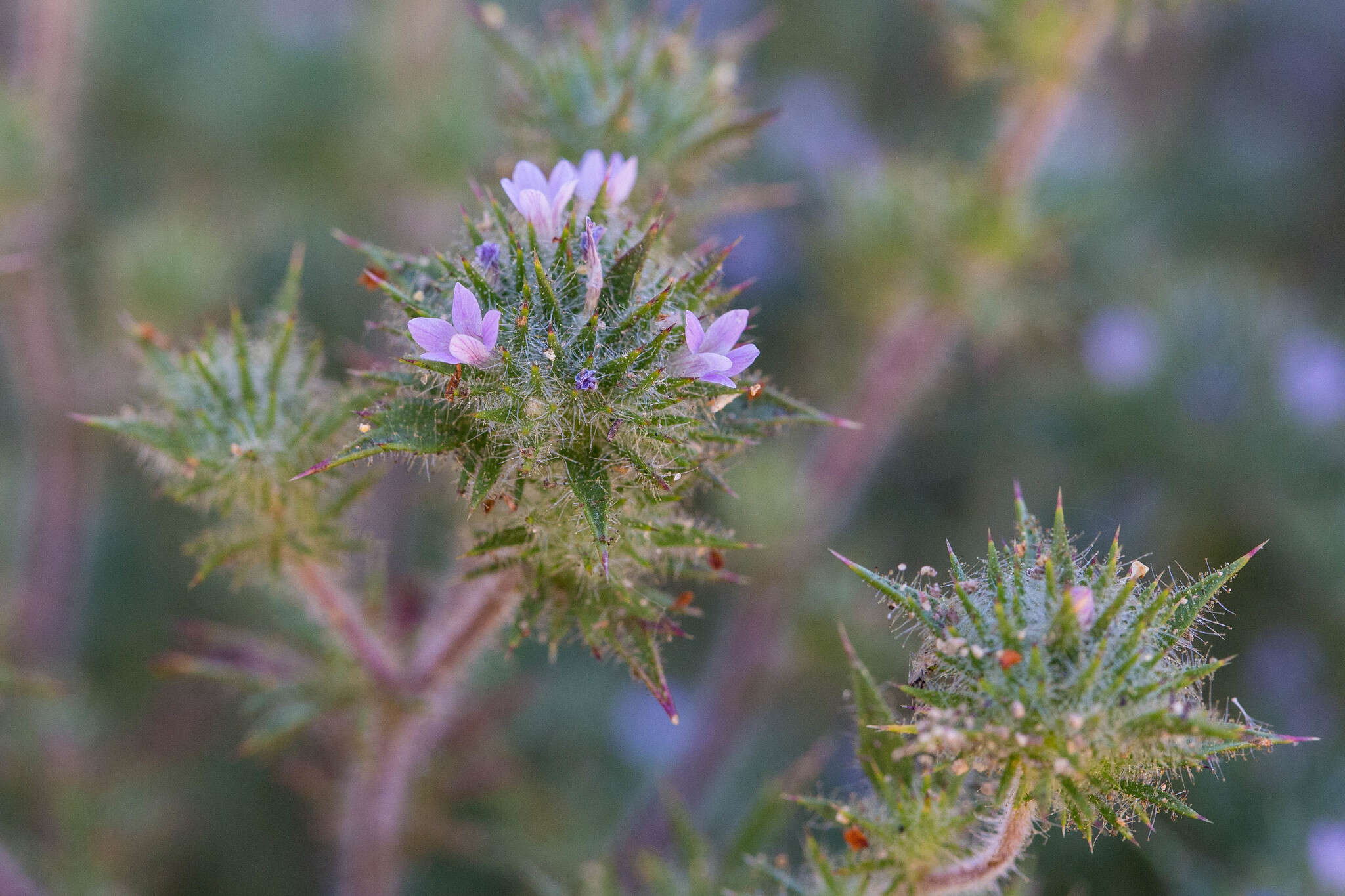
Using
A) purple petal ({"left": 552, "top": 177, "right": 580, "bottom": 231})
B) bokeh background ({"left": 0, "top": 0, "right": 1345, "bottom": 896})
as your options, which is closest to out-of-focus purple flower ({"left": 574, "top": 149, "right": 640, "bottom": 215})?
purple petal ({"left": 552, "top": 177, "right": 580, "bottom": 231})

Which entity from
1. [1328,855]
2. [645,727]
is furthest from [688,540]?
[645,727]

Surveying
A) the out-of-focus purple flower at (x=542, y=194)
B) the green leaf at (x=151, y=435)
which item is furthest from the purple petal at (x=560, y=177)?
the green leaf at (x=151, y=435)

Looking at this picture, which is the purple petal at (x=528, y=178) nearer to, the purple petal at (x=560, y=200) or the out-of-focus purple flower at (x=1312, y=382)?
the purple petal at (x=560, y=200)

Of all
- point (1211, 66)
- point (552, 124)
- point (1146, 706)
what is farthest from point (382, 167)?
point (1211, 66)

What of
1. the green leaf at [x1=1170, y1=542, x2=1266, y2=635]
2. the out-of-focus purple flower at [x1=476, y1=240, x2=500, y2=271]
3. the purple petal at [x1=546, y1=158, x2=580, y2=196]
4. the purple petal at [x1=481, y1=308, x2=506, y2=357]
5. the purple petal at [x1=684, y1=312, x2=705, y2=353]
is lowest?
the green leaf at [x1=1170, y1=542, x2=1266, y2=635]

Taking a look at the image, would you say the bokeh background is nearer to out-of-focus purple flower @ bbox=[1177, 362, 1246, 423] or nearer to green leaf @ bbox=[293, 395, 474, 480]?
out-of-focus purple flower @ bbox=[1177, 362, 1246, 423]

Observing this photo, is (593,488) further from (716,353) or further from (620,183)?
(620,183)
